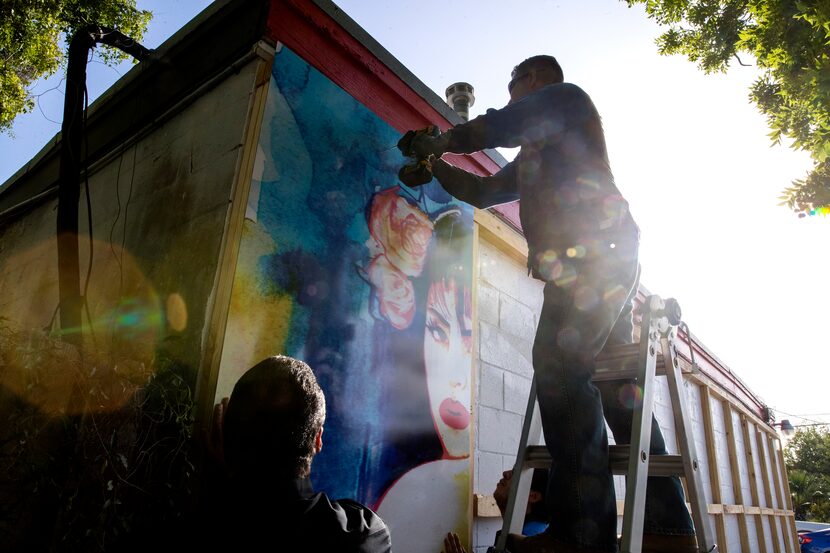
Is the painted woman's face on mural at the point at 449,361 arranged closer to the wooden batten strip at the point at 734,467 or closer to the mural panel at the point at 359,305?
the mural panel at the point at 359,305

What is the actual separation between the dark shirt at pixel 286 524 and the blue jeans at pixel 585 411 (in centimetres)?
73

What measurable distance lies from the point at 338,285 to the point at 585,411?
1347mm

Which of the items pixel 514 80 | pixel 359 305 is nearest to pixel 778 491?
pixel 514 80

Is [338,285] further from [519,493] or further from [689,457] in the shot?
[689,457]

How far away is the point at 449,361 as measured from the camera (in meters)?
3.10

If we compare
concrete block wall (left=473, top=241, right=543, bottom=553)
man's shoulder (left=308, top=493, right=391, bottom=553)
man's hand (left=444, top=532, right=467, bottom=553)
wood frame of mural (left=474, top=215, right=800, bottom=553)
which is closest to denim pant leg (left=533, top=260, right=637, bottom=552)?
man's shoulder (left=308, top=493, right=391, bottom=553)

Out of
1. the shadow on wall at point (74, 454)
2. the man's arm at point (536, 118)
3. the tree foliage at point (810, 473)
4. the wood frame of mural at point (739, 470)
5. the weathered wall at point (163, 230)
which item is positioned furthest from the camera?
the tree foliage at point (810, 473)

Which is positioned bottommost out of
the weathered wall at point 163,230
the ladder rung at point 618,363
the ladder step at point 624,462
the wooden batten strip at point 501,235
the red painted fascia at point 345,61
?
the ladder step at point 624,462

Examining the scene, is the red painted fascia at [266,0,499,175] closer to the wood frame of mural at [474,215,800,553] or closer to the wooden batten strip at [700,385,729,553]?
the wood frame of mural at [474,215,800,553]

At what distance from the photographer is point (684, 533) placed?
1.96 metres

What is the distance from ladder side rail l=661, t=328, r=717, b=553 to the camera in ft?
5.99

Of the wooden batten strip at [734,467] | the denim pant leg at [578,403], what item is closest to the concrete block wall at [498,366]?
the denim pant leg at [578,403]

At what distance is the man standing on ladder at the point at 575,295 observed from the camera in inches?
65.5

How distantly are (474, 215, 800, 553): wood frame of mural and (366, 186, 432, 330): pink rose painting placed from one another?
5.07m
